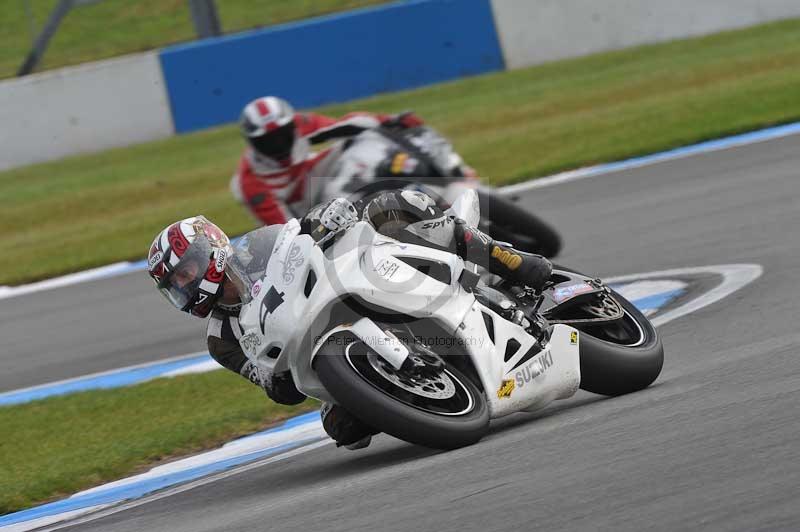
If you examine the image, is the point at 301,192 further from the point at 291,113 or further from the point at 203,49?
the point at 203,49

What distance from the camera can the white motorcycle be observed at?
4.71 metres

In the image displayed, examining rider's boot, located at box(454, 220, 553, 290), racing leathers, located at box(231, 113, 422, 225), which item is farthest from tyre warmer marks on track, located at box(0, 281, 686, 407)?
rider's boot, located at box(454, 220, 553, 290)

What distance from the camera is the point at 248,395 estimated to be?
752 cm

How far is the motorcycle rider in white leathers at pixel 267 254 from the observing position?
5148mm

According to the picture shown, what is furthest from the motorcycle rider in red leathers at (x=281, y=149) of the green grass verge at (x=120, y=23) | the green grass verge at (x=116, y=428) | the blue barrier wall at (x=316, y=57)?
the green grass verge at (x=120, y=23)

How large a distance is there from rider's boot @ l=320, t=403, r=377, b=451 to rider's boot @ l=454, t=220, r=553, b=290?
79 centimetres

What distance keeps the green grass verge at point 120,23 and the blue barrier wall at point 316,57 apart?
137 cm

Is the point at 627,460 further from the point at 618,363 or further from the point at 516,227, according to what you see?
the point at 516,227

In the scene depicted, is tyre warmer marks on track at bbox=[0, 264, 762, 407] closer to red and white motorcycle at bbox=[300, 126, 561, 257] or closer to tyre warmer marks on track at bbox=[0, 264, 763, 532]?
tyre warmer marks on track at bbox=[0, 264, 763, 532]

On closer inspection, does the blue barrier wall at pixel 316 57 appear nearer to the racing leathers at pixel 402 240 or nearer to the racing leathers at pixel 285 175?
the racing leathers at pixel 285 175

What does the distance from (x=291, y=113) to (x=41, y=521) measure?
4.02 m

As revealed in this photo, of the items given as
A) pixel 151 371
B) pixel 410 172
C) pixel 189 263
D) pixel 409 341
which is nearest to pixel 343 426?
pixel 409 341

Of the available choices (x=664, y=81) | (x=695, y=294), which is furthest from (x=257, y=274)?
(x=664, y=81)

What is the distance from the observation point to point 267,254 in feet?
17.3
